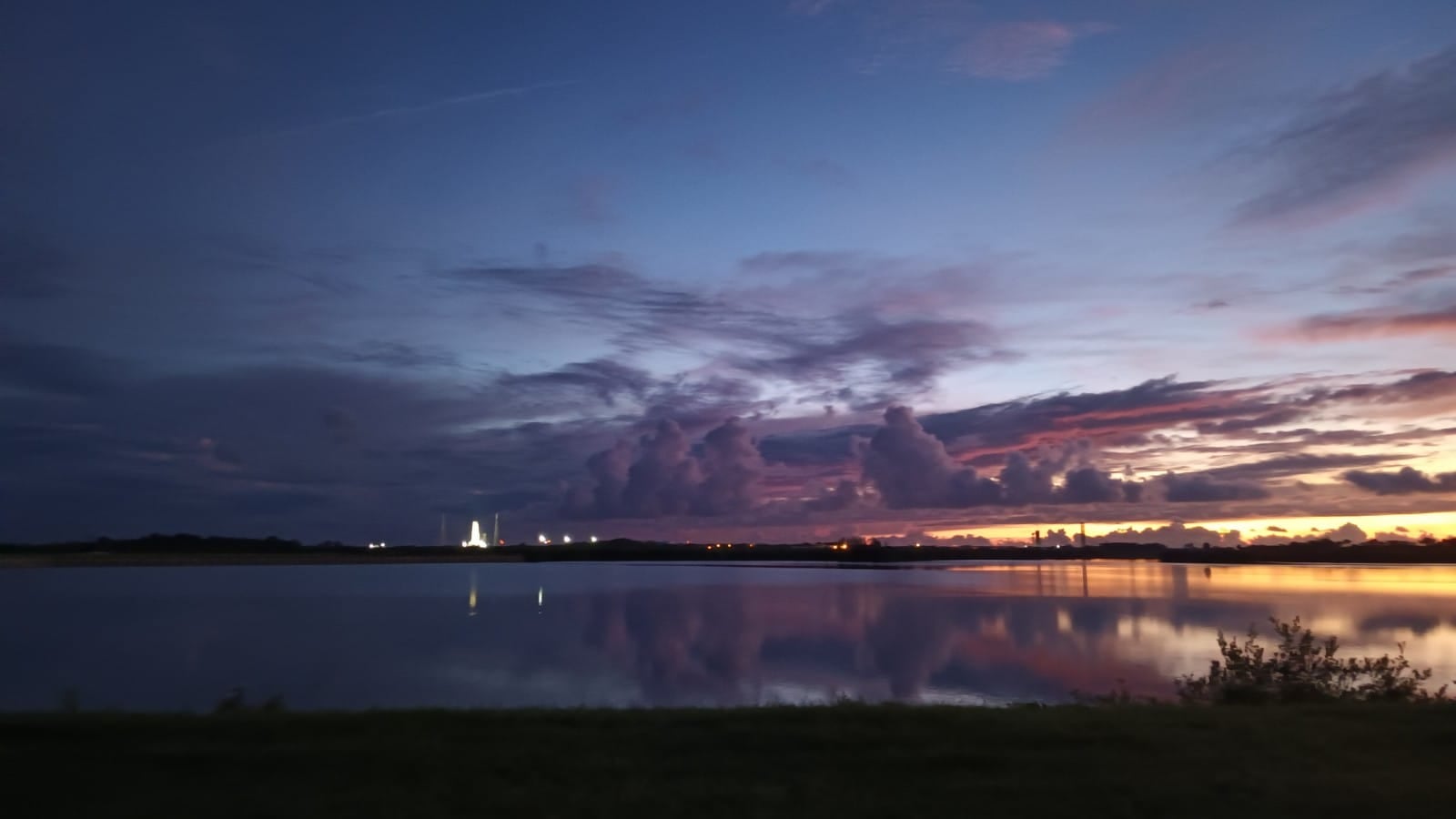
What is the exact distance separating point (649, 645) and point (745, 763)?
25.9 meters

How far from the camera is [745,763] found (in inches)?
334

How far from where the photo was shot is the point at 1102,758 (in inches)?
334

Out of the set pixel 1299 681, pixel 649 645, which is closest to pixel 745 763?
pixel 1299 681

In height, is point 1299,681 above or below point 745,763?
below

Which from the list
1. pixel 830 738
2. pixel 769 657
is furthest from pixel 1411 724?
pixel 769 657

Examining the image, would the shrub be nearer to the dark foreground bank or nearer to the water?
the dark foreground bank

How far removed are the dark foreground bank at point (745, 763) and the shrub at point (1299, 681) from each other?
3111mm

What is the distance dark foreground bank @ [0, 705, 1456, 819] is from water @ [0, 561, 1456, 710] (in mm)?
6523

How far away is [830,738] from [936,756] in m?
1.10

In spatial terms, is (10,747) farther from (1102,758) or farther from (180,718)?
(1102,758)

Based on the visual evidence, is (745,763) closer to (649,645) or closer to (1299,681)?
(1299,681)

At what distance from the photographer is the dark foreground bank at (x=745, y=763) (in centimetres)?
726

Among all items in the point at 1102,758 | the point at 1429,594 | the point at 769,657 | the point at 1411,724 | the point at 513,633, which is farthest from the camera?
the point at 1429,594

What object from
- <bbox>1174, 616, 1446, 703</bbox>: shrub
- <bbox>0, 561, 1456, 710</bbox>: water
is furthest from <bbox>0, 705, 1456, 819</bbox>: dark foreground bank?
<bbox>0, 561, 1456, 710</bbox>: water
